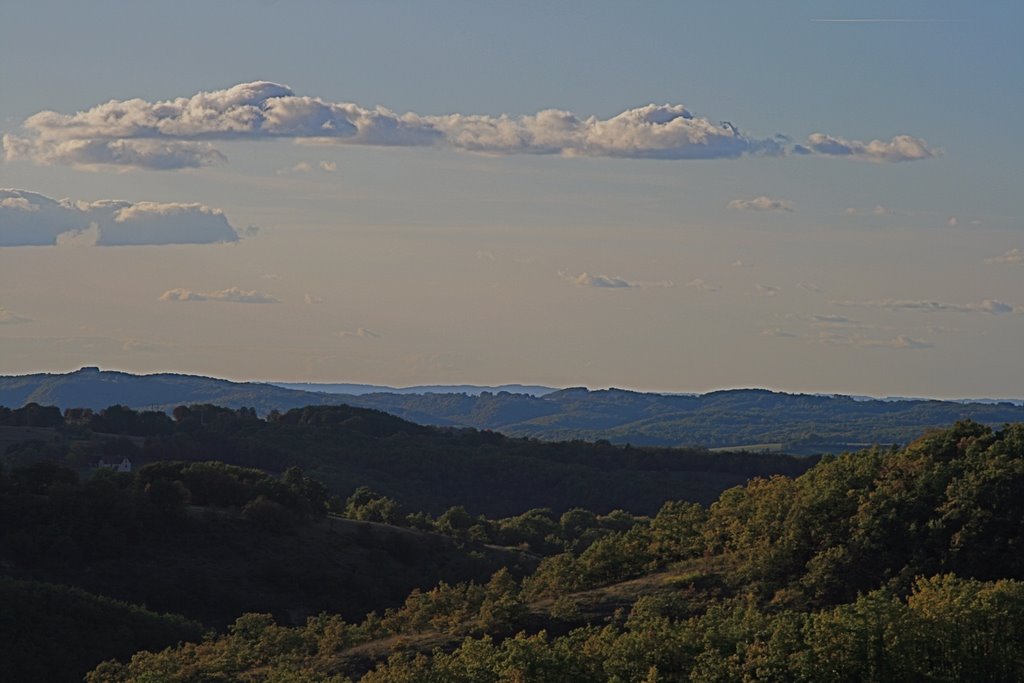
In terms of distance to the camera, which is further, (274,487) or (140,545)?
(274,487)

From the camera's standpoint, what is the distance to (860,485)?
136ft

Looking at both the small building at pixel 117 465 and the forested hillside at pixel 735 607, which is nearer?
the forested hillside at pixel 735 607

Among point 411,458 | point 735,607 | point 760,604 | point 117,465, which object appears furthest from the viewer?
point 411,458

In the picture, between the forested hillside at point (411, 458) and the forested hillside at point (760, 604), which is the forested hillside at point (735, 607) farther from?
the forested hillside at point (411, 458)

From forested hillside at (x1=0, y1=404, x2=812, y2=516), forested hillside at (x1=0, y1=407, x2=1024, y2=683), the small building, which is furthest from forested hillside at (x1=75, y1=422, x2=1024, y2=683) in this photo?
forested hillside at (x1=0, y1=404, x2=812, y2=516)

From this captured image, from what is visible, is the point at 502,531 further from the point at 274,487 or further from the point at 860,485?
the point at 860,485

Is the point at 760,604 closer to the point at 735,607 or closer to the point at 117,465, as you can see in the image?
the point at 735,607

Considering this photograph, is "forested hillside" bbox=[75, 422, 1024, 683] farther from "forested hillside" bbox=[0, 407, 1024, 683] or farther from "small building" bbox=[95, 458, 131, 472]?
"small building" bbox=[95, 458, 131, 472]

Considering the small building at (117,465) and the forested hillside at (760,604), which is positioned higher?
the forested hillside at (760,604)

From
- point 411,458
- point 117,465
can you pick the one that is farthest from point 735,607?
point 411,458

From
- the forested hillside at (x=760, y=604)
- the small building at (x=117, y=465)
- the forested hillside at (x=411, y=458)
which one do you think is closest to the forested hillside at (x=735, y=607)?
the forested hillside at (x=760, y=604)

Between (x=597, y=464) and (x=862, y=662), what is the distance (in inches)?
5608

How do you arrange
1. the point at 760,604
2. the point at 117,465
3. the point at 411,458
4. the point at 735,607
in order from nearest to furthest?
the point at 735,607 → the point at 760,604 → the point at 117,465 → the point at 411,458

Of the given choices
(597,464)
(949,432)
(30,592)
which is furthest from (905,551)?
(597,464)
